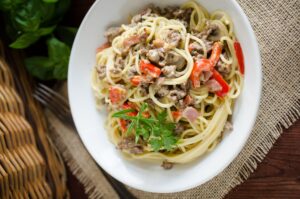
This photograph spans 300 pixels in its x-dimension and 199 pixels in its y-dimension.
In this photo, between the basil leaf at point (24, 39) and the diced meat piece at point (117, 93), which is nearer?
the diced meat piece at point (117, 93)

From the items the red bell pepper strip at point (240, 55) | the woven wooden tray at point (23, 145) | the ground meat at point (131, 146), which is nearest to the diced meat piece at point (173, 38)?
→ the red bell pepper strip at point (240, 55)

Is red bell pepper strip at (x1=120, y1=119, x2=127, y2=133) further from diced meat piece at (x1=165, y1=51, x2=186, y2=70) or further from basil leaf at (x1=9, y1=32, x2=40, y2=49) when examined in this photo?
basil leaf at (x1=9, y1=32, x2=40, y2=49)

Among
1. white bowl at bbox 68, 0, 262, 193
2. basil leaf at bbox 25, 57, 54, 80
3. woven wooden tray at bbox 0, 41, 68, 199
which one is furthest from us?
basil leaf at bbox 25, 57, 54, 80

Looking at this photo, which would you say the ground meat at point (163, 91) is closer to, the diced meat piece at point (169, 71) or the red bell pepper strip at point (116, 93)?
the diced meat piece at point (169, 71)

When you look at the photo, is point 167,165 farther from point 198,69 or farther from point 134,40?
point 134,40

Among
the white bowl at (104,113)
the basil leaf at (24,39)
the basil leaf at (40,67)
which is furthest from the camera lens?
the basil leaf at (40,67)

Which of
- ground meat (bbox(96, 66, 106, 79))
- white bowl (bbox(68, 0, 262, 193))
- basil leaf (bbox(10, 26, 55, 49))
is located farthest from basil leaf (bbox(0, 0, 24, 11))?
ground meat (bbox(96, 66, 106, 79))

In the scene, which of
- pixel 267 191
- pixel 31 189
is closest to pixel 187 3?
pixel 267 191
